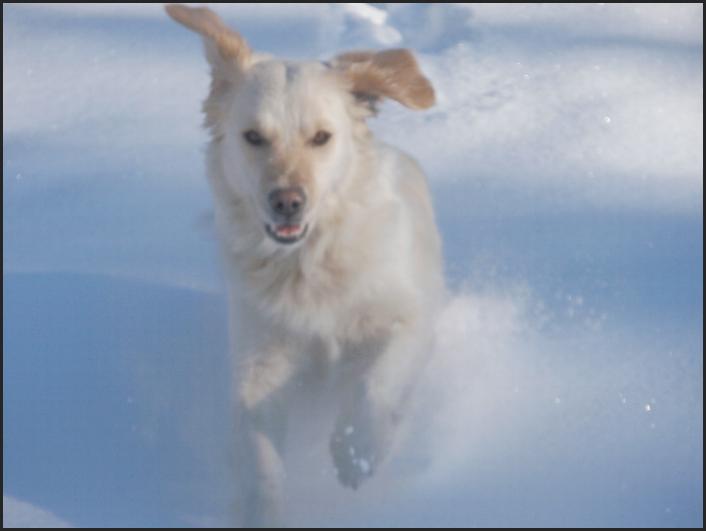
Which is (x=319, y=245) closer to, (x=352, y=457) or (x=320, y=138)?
(x=320, y=138)

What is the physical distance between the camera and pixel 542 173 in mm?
4820

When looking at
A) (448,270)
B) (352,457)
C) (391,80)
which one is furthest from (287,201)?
(448,270)

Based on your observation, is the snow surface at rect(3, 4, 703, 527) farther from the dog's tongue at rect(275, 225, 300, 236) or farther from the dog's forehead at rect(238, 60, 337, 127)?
the dog's forehead at rect(238, 60, 337, 127)

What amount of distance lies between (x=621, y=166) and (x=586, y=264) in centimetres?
93

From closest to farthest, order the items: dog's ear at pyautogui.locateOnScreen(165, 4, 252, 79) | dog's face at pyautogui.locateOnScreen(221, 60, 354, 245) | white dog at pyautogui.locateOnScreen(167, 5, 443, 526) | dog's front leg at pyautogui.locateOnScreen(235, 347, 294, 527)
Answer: dog's front leg at pyautogui.locateOnScreen(235, 347, 294, 527) → dog's face at pyautogui.locateOnScreen(221, 60, 354, 245) → white dog at pyautogui.locateOnScreen(167, 5, 443, 526) → dog's ear at pyautogui.locateOnScreen(165, 4, 252, 79)

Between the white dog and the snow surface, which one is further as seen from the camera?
the white dog

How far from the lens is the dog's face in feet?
10.1

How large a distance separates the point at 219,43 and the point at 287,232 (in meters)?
0.74

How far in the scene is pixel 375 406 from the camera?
10.6 ft

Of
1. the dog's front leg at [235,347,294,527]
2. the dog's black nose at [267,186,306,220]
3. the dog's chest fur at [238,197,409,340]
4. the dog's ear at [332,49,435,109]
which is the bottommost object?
the dog's front leg at [235,347,294,527]

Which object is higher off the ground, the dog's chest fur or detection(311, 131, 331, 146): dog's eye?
detection(311, 131, 331, 146): dog's eye

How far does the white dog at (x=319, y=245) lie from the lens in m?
3.20

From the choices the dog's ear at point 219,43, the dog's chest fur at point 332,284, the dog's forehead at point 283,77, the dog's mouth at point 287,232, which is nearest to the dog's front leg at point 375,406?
the dog's chest fur at point 332,284

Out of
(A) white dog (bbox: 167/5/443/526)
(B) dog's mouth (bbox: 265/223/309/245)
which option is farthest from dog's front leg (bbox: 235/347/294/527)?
(B) dog's mouth (bbox: 265/223/309/245)
